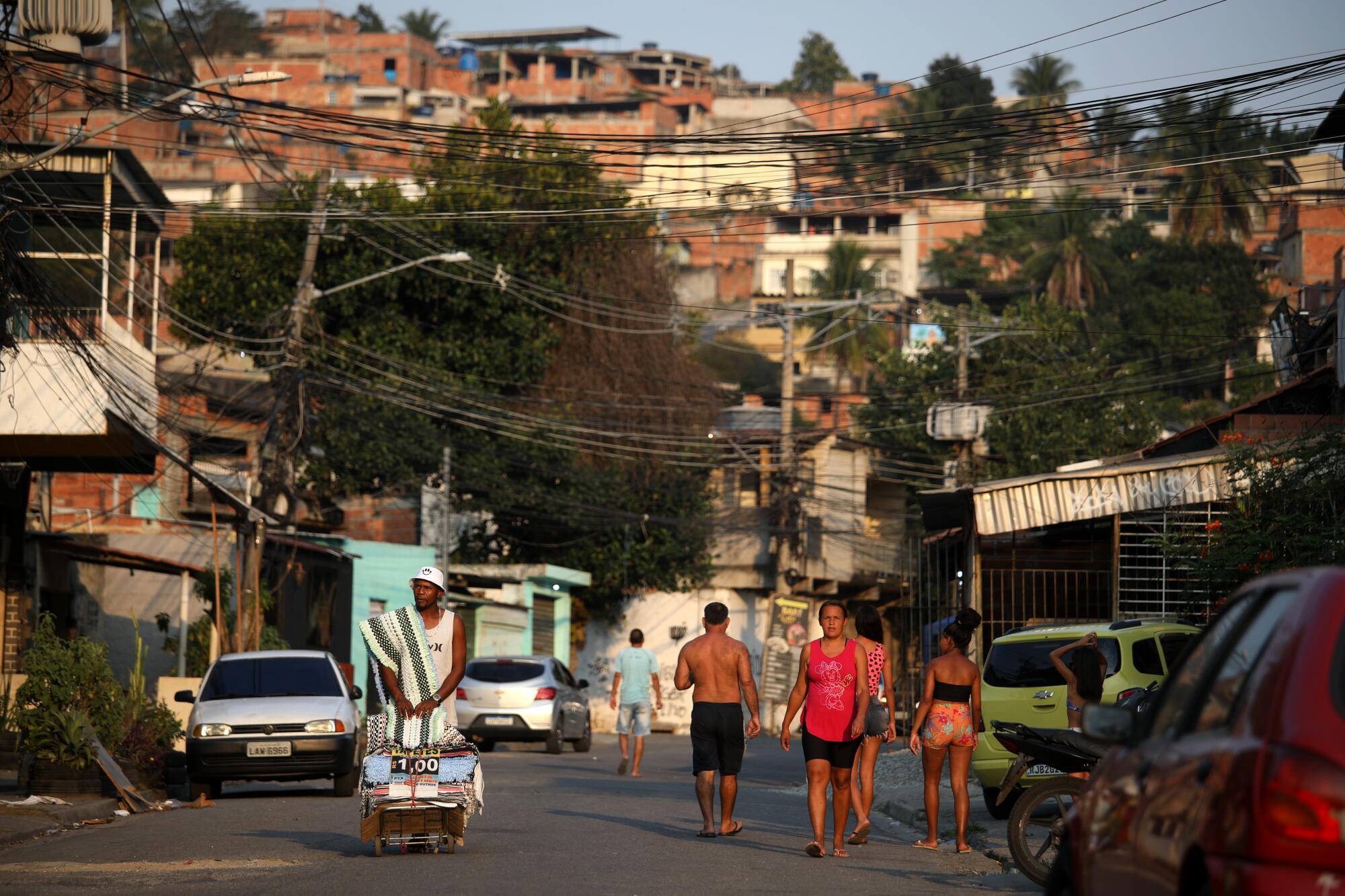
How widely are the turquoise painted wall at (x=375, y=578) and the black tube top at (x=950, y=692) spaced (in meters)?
26.2

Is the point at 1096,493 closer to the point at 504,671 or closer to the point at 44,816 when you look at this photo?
the point at 504,671

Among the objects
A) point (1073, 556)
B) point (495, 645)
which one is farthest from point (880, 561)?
point (1073, 556)

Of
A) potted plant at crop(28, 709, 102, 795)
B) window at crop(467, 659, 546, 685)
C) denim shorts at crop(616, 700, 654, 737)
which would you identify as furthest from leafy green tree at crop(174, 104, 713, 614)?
potted plant at crop(28, 709, 102, 795)

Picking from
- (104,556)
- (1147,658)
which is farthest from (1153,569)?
(104,556)

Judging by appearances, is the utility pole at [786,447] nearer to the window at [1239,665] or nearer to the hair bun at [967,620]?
the hair bun at [967,620]

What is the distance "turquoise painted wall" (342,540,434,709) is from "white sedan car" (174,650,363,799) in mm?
18918

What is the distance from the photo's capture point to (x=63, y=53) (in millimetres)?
18203

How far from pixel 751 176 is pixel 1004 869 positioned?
9321 centimetres

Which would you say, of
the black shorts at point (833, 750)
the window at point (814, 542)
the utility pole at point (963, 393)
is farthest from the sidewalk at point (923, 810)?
the window at point (814, 542)

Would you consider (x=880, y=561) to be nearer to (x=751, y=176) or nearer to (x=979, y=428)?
(x=979, y=428)

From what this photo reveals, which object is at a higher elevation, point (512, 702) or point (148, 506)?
point (148, 506)

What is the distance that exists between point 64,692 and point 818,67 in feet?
358

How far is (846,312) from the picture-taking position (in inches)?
2827

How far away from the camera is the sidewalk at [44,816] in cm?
1400
